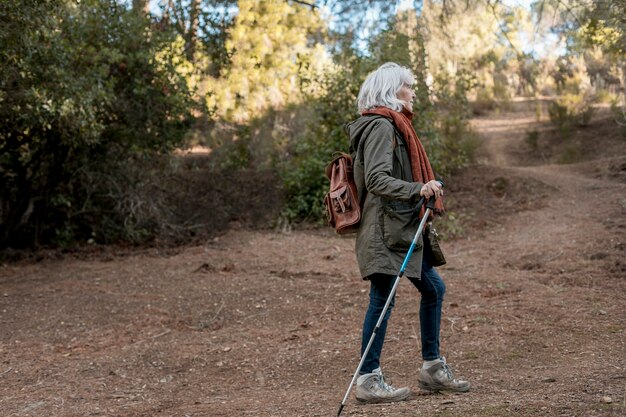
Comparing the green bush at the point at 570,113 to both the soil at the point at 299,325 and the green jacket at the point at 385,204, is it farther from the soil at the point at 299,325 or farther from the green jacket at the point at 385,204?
the green jacket at the point at 385,204

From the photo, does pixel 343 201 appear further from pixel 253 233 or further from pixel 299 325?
pixel 253 233

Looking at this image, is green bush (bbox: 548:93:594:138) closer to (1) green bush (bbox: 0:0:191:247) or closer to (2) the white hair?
(1) green bush (bbox: 0:0:191:247)

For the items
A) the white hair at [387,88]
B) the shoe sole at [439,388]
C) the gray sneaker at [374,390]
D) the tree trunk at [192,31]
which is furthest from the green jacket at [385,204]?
the tree trunk at [192,31]

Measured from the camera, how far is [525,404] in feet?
13.5

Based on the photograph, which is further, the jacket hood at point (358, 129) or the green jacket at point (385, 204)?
the jacket hood at point (358, 129)

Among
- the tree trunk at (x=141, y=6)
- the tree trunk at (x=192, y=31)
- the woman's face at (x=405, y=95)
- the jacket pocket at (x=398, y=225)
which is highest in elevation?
the tree trunk at (x=141, y=6)

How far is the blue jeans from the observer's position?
4.30 m

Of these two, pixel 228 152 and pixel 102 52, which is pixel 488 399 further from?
pixel 228 152

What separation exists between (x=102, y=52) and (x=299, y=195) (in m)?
4.00

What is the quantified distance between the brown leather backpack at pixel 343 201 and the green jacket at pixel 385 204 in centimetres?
6

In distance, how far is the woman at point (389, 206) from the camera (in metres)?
4.14

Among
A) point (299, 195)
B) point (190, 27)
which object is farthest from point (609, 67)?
point (190, 27)

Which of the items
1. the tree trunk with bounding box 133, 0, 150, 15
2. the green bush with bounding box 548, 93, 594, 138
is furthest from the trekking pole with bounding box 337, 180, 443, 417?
the green bush with bounding box 548, 93, 594, 138

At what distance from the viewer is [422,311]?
4.46m
